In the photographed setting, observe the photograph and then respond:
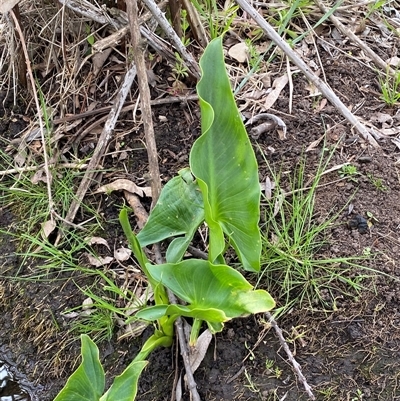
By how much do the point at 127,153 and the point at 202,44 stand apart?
0.42 meters

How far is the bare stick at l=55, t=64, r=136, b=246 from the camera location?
66.2 inches

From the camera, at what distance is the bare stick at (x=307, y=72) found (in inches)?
59.3

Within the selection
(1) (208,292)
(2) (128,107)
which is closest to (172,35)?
(2) (128,107)

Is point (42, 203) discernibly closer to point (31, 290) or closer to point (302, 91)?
point (31, 290)

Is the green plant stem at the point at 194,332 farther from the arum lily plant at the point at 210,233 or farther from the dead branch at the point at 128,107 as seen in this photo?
the dead branch at the point at 128,107

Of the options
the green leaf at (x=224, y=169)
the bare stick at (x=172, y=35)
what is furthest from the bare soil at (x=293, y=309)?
the green leaf at (x=224, y=169)

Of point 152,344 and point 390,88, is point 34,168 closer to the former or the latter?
point 152,344

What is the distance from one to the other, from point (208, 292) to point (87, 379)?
308mm

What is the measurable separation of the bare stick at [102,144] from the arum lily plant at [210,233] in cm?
39

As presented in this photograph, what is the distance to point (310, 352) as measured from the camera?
135 centimetres

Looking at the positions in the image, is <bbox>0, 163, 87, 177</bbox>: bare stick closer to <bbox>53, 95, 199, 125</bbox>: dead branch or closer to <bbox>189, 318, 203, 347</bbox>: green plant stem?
<bbox>53, 95, 199, 125</bbox>: dead branch

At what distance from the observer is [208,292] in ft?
4.14

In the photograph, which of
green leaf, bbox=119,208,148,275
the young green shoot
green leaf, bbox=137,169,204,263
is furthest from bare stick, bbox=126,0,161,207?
the young green shoot

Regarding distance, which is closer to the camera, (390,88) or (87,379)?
(87,379)
